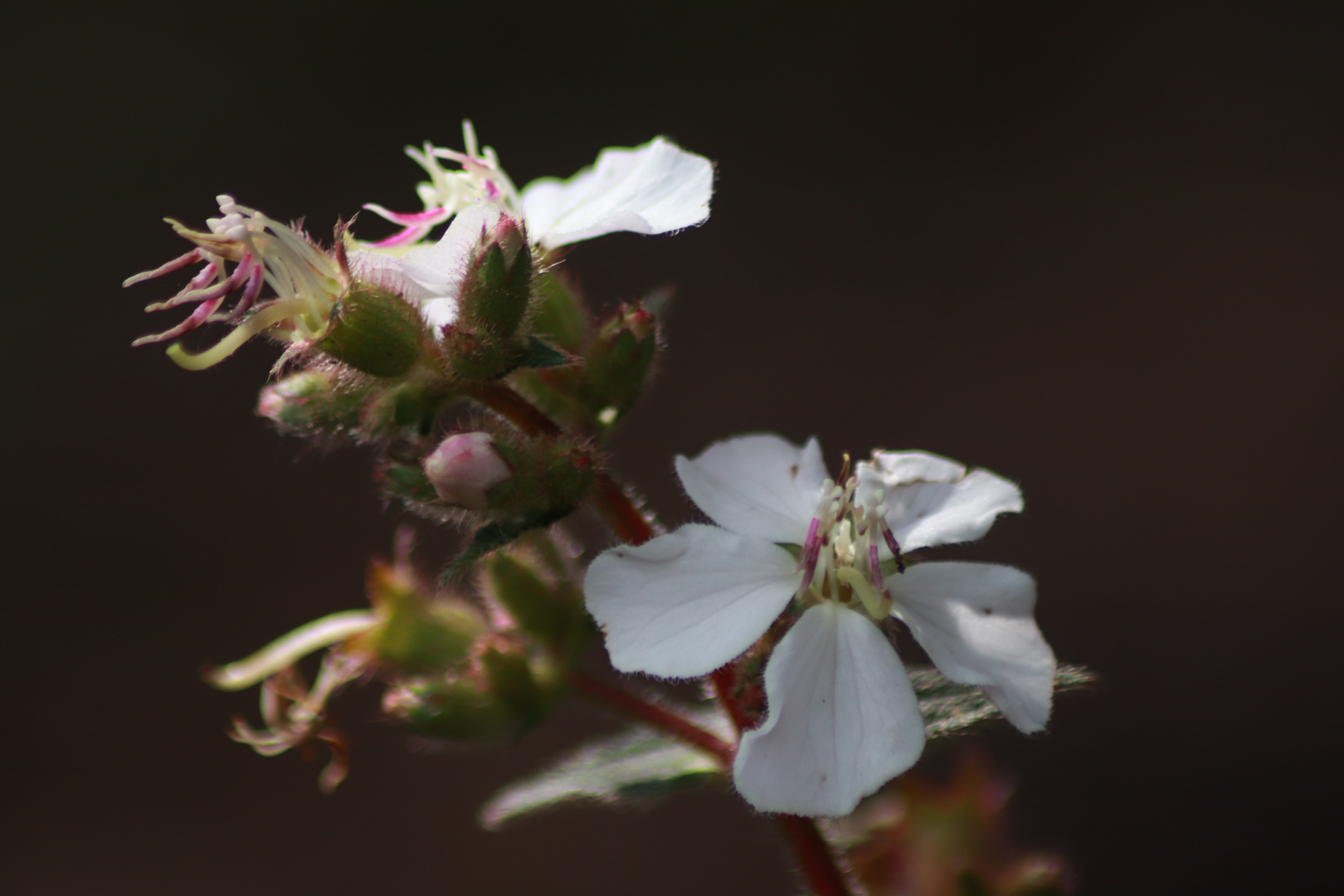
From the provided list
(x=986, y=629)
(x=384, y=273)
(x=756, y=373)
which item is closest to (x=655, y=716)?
(x=986, y=629)

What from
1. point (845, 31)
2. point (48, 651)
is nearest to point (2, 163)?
point (48, 651)

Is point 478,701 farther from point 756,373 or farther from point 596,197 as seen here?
point 756,373

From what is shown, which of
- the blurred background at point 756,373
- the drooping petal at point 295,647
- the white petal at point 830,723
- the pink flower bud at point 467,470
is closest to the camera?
the white petal at point 830,723

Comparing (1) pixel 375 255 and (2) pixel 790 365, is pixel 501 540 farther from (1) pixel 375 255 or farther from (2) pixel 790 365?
(2) pixel 790 365

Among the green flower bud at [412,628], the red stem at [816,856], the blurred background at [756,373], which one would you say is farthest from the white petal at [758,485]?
the blurred background at [756,373]

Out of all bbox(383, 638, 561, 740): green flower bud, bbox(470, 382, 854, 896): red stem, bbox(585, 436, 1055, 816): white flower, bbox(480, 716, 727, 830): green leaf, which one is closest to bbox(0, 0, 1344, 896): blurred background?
bbox(480, 716, 727, 830): green leaf

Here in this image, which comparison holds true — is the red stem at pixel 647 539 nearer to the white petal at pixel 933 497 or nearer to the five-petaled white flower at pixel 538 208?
the five-petaled white flower at pixel 538 208
